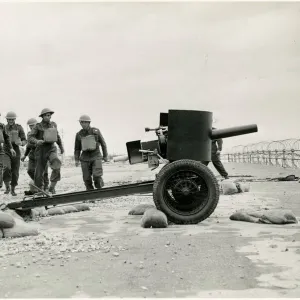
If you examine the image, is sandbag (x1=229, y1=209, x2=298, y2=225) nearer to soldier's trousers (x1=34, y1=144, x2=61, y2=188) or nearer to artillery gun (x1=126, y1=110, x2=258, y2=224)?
artillery gun (x1=126, y1=110, x2=258, y2=224)

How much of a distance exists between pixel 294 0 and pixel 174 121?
219cm

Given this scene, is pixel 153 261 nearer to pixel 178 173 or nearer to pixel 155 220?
pixel 155 220

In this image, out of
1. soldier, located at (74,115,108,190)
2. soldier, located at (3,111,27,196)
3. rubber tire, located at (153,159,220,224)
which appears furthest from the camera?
soldier, located at (3,111,27,196)

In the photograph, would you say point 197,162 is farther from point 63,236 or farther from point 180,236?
point 63,236

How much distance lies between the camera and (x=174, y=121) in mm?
7336

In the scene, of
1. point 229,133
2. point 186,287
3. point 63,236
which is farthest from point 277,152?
point 186,287

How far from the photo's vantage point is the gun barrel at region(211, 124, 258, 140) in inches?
302

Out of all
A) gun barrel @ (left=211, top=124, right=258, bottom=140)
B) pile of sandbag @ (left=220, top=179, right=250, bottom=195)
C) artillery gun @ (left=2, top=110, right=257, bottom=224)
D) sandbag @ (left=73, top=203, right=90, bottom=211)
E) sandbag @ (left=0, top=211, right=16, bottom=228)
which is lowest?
pile of sandbag @ (left=220, top=179, right=250, bottom=195)

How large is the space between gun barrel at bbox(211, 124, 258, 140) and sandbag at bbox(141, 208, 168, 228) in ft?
4.75

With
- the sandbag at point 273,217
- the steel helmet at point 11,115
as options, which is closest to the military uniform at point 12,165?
the steel helmet at point 11,115

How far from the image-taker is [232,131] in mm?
7715

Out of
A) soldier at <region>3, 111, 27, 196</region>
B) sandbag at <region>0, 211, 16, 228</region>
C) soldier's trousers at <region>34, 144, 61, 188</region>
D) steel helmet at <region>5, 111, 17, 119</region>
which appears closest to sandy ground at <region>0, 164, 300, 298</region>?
sandbag at <region>0, 211, 16, 228</region>

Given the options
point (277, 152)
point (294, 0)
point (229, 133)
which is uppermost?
point (294, 0)

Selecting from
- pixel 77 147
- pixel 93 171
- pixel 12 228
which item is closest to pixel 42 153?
pixel 77 147
